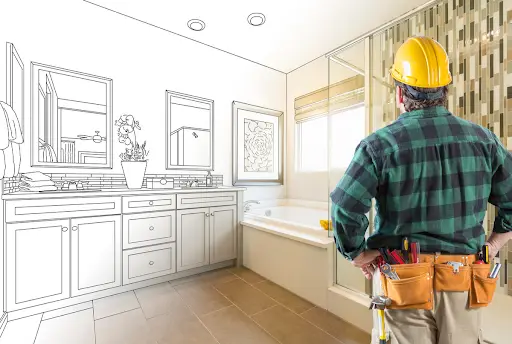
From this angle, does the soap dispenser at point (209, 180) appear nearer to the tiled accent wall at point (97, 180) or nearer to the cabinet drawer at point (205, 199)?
the tiled accent wall at point (97, 180)

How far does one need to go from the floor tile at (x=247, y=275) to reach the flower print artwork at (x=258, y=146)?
1.31 m

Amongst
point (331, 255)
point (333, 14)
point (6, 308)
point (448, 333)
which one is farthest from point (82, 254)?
point (333, 14)

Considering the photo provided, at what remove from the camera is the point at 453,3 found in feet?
6.07

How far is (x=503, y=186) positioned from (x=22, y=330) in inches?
107

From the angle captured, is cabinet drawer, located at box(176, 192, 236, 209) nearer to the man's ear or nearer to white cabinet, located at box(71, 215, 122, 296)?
white cabinet, located at box(71, 215, 122, 296)

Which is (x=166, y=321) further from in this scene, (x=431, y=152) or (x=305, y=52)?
(x=305, y=52)

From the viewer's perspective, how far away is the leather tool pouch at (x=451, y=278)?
71cm

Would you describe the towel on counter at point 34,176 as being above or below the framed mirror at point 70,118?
below

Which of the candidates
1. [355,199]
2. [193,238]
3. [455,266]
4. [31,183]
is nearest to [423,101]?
[355,199]

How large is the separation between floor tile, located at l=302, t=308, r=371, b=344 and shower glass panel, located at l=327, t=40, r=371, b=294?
0.24m

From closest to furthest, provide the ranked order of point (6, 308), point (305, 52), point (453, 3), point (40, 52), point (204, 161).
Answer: point (6, 308) → point (453, 3) → point (40, 52) → point (204, 161) → point (305, 52)

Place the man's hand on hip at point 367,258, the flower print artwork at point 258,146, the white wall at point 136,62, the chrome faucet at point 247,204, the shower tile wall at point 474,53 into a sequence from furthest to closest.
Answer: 1. the flower print artwork at point 258,146
2. the chrome faucet at point 247,204
3. the white wall at point 136,62
4. the shower tile wall at point 474,53
5. the man's hand on hip at point 367,258

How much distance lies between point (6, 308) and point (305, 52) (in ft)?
12.6

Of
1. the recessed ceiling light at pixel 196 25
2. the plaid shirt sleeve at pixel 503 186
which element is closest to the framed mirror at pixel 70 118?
the recessed ceiling light at pixel 196 25
